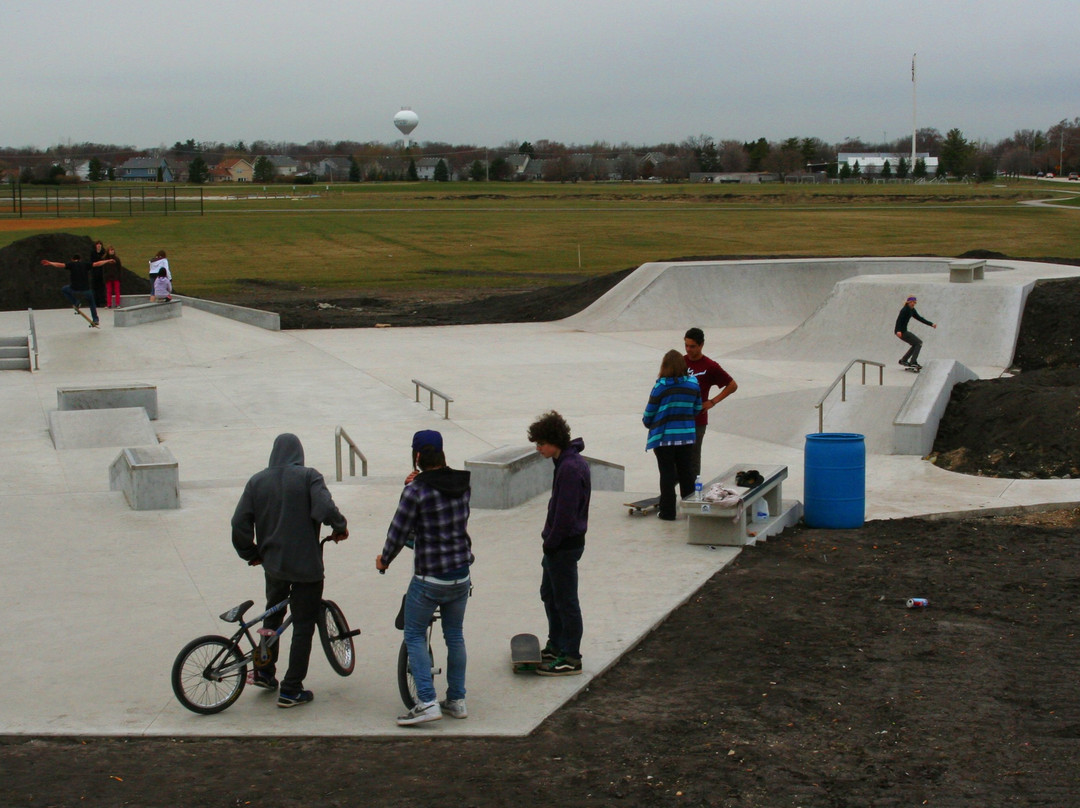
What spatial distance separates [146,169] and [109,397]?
6890 inches

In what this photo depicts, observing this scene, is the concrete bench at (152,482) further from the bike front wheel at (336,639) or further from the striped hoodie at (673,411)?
the bike front wheel at (336,639)

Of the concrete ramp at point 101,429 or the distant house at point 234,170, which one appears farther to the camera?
the distant house at point 234,170

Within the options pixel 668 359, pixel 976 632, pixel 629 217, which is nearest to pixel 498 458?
pixel 668 359

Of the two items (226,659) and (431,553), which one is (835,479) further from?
(226,659)

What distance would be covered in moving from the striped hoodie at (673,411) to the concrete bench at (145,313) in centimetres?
1763

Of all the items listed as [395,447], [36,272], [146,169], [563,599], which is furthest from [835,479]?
[146,169]

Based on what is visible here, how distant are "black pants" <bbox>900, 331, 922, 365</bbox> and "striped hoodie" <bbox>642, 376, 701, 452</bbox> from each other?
11.7 meters

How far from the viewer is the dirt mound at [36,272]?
28734mm

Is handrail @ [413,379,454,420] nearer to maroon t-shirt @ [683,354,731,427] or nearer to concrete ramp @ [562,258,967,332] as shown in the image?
maroon t-shirt @ [683,354,731,427]

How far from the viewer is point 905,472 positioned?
13422mm

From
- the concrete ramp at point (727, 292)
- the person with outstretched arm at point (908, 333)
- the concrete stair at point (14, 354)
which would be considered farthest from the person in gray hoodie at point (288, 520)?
the concrete ramp at point (727, 292)

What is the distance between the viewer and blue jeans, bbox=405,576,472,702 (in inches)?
237

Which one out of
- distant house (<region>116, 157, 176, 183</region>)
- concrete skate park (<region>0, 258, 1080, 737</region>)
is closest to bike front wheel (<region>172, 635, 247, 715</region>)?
Answer: concrete skate park (<region>0, 258, 1080, 737</region>)

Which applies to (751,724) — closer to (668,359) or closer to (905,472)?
(668,359)
